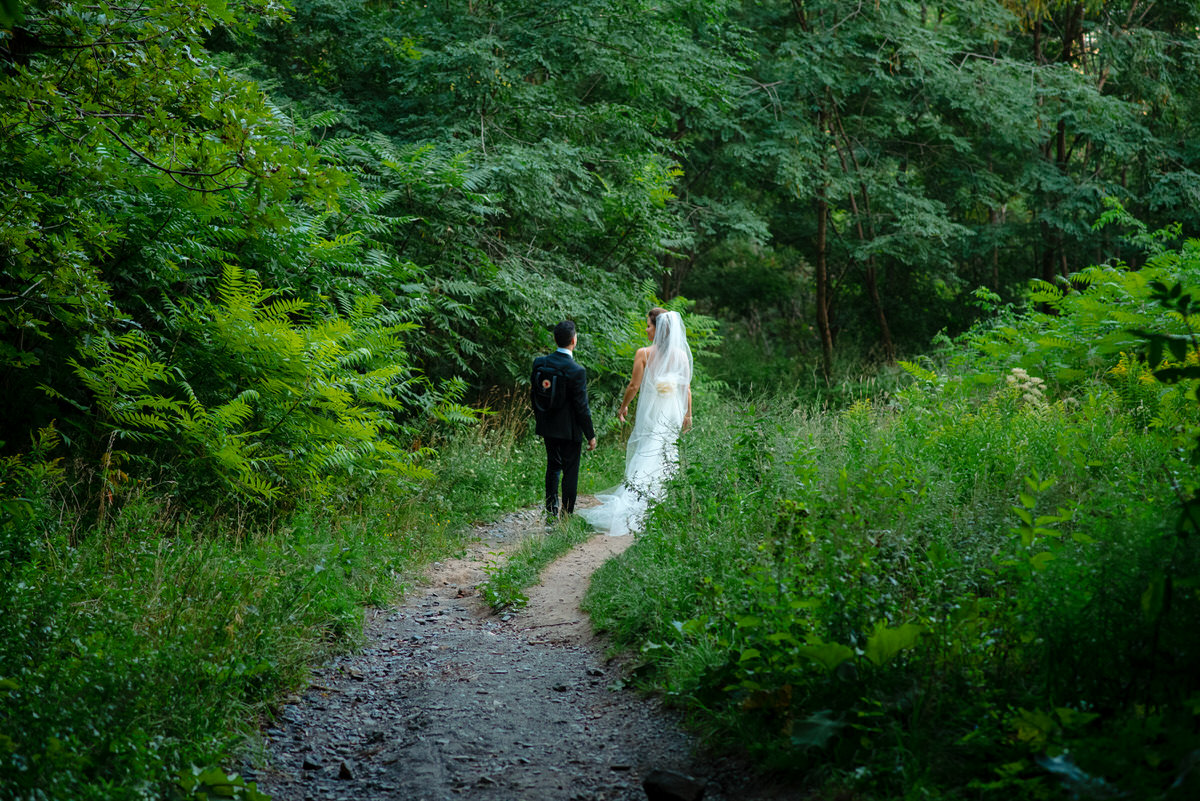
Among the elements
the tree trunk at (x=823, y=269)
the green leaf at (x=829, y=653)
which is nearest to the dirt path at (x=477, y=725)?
the green leaf at (x=829, y=653)

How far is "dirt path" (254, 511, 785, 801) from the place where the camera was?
396 centimetres

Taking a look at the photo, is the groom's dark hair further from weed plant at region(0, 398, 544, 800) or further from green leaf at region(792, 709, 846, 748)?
green leaf at region(792, 709, 846, 748)

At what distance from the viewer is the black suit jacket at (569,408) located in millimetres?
9781

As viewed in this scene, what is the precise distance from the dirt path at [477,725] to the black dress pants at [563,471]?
3.30 meters

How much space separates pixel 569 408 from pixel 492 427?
11.2 ft

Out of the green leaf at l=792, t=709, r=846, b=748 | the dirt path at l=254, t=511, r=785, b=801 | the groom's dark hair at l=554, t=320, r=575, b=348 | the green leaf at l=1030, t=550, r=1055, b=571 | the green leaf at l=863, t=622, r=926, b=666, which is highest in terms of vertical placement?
the groom's dark hair at l=554, t=320, r=575, b=348

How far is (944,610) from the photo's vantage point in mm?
3816

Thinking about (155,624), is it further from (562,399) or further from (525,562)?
(562,399)

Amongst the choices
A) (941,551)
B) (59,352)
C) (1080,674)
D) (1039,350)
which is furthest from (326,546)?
(1039,350)

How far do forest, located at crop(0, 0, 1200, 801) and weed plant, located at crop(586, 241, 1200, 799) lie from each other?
0.02m

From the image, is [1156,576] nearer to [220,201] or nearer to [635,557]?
[635,557]

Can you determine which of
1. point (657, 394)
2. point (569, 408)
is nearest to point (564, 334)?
point (569, 408)

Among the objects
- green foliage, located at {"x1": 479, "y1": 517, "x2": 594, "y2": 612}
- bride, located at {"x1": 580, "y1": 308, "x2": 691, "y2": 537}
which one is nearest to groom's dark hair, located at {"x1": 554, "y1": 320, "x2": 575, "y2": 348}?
bride, located at {"x1": 580, "y1": 308, "x2": 691, "y2": 537}

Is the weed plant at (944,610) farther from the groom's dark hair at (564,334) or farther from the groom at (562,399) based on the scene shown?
the groom's dark hair at (564,334)
